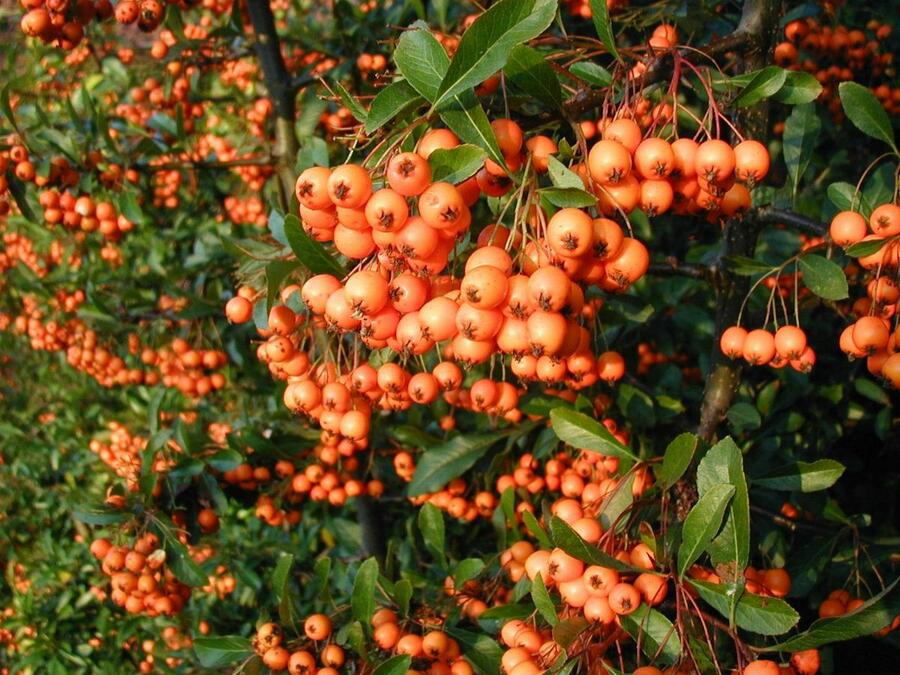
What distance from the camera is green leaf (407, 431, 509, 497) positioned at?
262 cm

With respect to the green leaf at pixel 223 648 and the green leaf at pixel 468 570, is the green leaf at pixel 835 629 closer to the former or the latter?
the green leaf at pixel 468 570

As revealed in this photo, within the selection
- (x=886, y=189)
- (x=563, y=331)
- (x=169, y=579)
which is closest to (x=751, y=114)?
(x=886, y=189)

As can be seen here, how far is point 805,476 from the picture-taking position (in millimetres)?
1769

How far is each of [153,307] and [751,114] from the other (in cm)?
313

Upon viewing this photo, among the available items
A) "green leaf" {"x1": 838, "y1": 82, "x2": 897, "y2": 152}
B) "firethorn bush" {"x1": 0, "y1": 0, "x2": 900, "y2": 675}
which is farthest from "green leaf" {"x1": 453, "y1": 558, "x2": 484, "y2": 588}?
"green leaf" {"x1": 838, "y1": 82, "x2": 897, "y2": 152}

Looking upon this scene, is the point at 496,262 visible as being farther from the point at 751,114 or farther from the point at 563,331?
the point at 751,114

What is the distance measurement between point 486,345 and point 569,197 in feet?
1.01

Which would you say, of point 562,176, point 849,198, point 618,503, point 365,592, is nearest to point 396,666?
point 365,592

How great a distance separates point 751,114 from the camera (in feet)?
5.68

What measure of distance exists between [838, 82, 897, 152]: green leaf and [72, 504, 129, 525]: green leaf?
2386mm

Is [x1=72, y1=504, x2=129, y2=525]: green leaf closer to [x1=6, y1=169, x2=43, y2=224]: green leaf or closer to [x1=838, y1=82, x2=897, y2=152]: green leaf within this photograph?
[x1=6, y1=169, x2=43, y2=224]: green leaf

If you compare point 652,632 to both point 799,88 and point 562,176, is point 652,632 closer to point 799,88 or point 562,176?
point 562,176

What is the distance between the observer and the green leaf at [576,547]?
1354mm

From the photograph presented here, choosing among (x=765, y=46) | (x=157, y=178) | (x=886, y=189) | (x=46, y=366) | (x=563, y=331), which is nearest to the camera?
(x=563, y=331)
